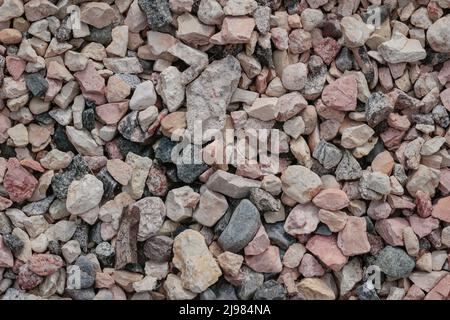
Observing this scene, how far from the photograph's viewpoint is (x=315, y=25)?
5.39 feet

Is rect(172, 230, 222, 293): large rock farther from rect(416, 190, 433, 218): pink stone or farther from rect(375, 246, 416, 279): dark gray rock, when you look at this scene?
rect(416, 190, 433, 218): pink stone

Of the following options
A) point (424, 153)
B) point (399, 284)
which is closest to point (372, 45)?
point (424, 153)

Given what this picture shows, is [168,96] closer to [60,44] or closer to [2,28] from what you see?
[60,44]

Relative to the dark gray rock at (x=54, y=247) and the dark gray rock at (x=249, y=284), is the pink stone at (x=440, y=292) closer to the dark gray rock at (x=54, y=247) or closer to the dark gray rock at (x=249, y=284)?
the dark gray rock at (x=249, y=284)

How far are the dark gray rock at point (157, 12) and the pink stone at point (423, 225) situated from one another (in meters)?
0.73

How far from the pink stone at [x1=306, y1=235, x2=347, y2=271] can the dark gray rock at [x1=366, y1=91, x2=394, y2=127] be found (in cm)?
29

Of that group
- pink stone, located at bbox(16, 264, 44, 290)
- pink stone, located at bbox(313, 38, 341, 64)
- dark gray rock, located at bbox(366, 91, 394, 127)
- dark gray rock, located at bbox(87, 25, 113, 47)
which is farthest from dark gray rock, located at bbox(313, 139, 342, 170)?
pink stone, located at bbox(16, 264, 44, 290)

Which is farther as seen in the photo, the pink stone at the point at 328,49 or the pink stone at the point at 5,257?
the pink stone at the point at 328,49

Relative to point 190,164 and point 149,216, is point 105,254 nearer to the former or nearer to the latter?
point 149,216

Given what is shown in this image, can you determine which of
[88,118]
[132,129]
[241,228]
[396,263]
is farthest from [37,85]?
[396,263]

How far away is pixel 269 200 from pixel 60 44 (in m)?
0.61

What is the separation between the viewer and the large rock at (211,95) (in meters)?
1.58

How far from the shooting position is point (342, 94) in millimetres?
1580

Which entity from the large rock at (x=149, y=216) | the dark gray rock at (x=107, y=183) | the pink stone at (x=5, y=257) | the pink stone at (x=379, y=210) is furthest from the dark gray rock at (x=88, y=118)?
the pink stone at (x=379, y=210)
